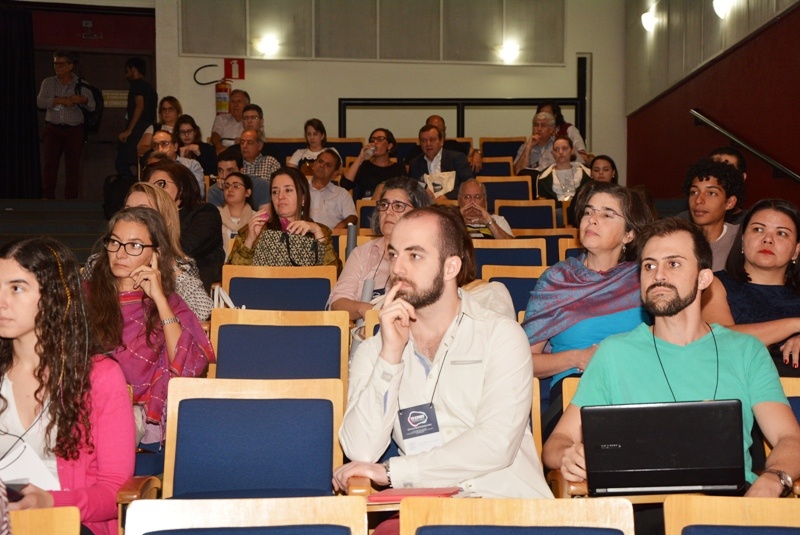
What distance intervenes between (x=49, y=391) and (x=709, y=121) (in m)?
7.28

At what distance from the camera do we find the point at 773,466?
7.88 feet

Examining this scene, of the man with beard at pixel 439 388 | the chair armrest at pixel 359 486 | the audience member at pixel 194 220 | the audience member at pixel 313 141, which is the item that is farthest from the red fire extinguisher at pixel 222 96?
the chair armrest at pixel 359 486

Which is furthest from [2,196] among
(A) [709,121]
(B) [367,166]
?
(A) [709,121]

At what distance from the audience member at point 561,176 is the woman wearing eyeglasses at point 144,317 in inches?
194

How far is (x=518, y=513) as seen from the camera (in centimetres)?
178

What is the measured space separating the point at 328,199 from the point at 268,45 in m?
4.98

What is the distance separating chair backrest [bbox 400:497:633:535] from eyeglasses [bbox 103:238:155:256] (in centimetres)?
192

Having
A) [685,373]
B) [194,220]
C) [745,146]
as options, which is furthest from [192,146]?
[685,373]

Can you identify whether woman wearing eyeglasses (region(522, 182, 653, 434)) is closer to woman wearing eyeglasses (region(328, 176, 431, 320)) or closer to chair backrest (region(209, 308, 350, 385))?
chair backrest (region(209, 308, 350, 385))

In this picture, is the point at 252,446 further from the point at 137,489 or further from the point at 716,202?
the point at 716,202

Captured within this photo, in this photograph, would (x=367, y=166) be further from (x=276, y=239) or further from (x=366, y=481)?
(x=366, y=481)

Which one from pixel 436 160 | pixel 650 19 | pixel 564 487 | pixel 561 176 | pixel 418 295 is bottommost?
pixel 564 487

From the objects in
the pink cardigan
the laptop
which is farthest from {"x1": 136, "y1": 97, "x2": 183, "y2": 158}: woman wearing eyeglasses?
the laptop

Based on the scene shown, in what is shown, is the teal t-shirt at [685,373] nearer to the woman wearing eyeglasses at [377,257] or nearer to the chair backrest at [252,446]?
the chair backrest at [252,446]
